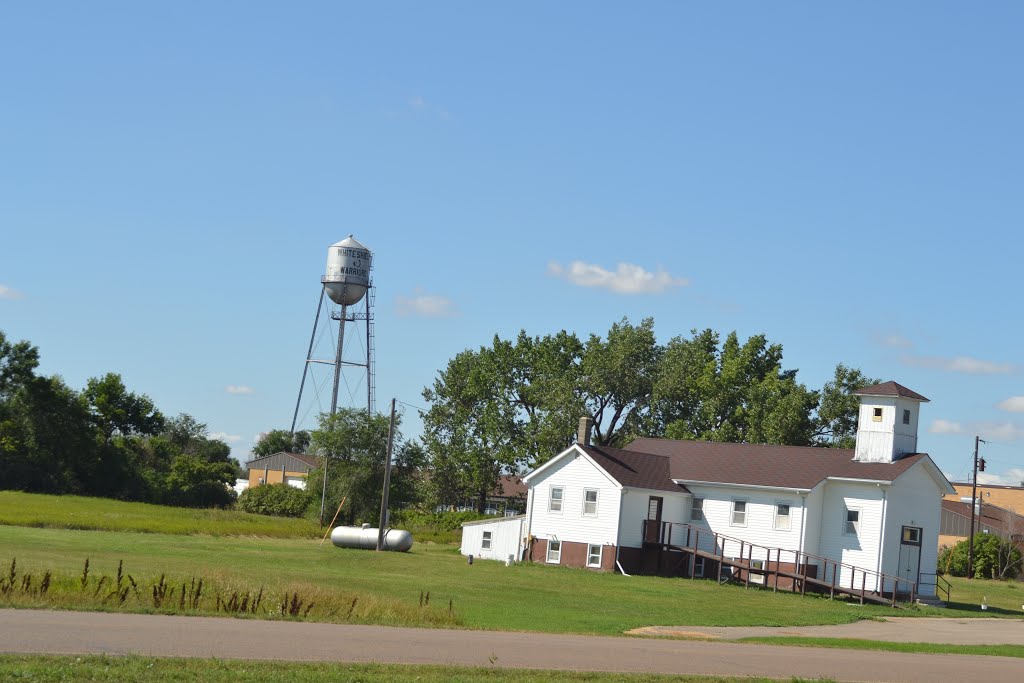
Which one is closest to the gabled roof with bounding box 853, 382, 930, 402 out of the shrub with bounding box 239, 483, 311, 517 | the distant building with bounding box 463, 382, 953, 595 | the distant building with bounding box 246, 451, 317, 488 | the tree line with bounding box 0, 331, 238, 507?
the distant building with bounding box 463, 382, 953, 595

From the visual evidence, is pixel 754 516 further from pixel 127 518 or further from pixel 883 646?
pixel 127 518

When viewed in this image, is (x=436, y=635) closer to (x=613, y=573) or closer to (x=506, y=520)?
(x=613, y=573)

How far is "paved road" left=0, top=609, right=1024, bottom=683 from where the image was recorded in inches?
712

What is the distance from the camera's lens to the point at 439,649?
67.3 ft

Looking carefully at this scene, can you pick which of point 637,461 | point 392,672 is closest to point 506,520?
point 637,461

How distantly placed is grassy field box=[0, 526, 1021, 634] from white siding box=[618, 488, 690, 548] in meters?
3.34

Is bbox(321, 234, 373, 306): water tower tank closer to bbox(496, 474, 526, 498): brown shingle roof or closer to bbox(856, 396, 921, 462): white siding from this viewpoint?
bbox(496, 474, 526, 498): brown shingle roof

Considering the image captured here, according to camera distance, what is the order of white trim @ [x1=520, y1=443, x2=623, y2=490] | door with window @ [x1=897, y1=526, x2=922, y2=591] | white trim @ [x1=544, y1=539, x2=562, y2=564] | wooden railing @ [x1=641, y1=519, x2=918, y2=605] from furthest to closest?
white trim @ [x1=544, y1=539, x2=562, y2=564] → white trim @ [x1=520, y1=443, x2=623, y2=490] → door with window @ [x1=897, y1=526, x2=922, y2=591] → wooden railing @ [x1=641, y1=519, x2=918, y2=605]

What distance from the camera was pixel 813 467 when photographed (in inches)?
2152

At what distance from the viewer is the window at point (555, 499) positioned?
56.1 m

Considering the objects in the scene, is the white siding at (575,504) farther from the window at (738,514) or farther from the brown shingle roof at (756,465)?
the window at (738,514)

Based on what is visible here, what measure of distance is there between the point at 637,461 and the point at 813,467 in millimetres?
8015

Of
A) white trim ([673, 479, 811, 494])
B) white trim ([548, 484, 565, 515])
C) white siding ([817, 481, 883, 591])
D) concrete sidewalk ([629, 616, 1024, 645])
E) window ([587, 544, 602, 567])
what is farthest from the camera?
white trim ([548, 484, 565, 515])

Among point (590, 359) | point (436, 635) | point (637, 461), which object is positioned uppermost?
point (590, 359)
